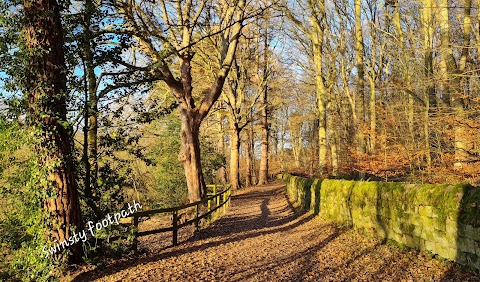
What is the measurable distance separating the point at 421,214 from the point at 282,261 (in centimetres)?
268

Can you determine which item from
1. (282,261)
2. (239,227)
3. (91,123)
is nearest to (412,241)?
(282,261)

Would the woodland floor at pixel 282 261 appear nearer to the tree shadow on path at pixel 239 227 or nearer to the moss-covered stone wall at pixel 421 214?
the tree shadow on path at pixel 239 227

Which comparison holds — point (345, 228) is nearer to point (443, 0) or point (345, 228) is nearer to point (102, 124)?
point (102, 124)

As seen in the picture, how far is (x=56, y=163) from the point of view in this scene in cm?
630

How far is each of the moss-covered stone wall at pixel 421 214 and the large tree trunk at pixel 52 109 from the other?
6.04 metres

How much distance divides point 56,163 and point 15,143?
71 centimetres

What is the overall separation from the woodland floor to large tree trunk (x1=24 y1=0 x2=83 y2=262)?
110 centimetres

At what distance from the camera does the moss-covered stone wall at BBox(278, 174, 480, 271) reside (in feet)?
16.8

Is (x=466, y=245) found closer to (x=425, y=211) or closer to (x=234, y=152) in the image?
(x=425, y=211)

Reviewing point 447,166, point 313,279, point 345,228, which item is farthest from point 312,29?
point 313,279

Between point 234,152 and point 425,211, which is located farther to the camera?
point 234,152

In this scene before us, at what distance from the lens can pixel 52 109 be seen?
253 inches

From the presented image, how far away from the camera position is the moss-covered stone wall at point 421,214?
5.13m

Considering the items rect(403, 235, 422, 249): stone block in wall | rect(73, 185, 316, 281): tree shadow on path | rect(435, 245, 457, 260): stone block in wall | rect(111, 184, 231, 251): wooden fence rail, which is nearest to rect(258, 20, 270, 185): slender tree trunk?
rect(73, 185, 316, 281): tree shadow on path
